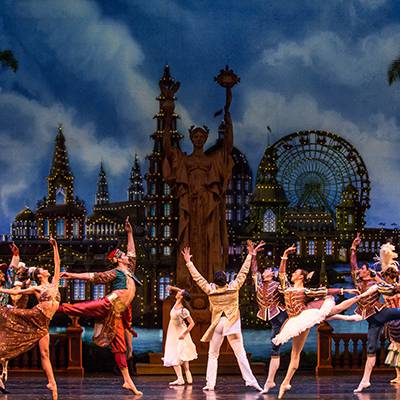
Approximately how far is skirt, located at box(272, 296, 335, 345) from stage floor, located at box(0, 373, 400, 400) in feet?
2.26

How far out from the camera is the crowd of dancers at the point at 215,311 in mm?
12734

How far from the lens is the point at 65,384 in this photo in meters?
15.0

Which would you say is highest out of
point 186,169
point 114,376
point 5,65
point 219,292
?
point 5,65

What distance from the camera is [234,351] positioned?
1400cm

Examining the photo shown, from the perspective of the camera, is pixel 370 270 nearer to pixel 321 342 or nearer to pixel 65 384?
pixel 321 342

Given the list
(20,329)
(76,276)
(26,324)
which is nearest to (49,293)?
(76,276)

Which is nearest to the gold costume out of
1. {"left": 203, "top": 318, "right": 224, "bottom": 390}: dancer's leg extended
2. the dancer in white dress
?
{"left": 203, "top": 318, "right": 224, "bottom": 390}: dancer's leg extended

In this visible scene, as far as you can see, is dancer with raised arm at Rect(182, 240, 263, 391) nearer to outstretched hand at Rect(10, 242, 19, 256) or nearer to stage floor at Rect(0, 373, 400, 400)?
stage floor at Rect(0, 373, 400, 400)

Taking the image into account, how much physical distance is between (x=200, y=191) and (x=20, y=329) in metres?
5.16

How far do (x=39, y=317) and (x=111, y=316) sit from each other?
1053 millimetres

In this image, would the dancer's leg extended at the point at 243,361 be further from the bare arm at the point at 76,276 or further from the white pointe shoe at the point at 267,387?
the bare arm at the point at 76,276

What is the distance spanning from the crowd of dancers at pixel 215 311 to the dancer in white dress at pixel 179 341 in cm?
1

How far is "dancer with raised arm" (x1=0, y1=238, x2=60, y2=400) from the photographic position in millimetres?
12438

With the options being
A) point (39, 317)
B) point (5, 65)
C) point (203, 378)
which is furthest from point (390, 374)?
point (5, 65)
